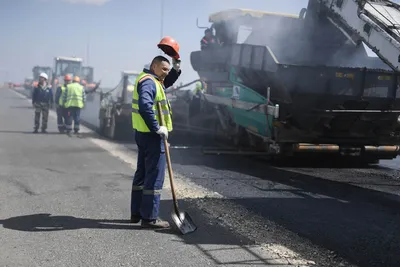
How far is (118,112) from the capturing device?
40.4 ft

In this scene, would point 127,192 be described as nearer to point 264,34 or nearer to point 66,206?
point 66,206

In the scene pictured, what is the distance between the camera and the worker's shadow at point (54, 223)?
4533 millimetres

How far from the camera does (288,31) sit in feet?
30.1

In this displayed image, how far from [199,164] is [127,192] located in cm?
271

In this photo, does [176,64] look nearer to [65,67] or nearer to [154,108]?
[154,108]

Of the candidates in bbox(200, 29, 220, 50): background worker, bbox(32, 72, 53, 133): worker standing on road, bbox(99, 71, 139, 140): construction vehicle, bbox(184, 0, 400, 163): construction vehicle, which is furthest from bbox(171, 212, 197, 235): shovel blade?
bbox(32, 72, 53, 133): worker standing on road

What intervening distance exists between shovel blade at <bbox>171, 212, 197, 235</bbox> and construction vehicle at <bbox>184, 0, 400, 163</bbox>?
3479 mm

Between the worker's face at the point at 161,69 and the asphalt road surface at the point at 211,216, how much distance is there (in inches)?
59.0

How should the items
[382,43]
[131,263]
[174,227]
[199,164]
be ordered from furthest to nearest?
[199,164] → [382,43] → [174,227] → [131,263]

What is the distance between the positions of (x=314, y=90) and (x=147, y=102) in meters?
4.07

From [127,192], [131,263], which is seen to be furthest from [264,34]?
[131,263]

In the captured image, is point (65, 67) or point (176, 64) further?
point (65, 67)

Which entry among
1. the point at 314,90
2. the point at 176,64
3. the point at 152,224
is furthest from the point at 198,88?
the point at 152,224

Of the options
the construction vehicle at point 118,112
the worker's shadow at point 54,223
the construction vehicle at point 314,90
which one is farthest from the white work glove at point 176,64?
the construction vehicle at point 118,112
